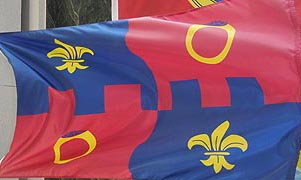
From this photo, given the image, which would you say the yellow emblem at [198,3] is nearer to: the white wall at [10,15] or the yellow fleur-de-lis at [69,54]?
the yellow fleur-de-lis at [69,54]

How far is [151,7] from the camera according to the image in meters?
2.83

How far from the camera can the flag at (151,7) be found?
2.79m

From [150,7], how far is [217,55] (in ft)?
2.67

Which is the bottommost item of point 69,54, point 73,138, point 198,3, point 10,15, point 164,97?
point 73,138

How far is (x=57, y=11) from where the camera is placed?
322 cm

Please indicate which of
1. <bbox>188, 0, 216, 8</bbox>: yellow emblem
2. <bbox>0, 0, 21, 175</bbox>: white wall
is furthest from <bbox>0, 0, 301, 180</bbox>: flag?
<bbox>0, 0, 21, 175</bbox>: white wall

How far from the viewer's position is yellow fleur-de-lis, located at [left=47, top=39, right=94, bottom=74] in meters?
2.16

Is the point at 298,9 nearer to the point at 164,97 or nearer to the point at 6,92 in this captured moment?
the point at 164,97

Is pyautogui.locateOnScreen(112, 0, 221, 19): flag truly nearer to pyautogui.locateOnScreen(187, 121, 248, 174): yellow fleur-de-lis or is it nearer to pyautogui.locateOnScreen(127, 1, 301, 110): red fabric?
pyautogui.locateOnScreen(127, 1, 301, 110): red fabric

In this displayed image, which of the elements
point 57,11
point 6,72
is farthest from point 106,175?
point 57,11

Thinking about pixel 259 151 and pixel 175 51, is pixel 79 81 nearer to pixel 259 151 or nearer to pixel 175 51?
pixel 175 51

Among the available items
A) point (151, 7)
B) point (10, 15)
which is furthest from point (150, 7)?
point (10, 15)

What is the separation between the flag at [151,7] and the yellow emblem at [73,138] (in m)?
0.94

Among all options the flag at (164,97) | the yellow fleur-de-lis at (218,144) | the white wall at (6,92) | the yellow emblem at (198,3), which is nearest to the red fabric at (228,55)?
the flag at (164,97)
